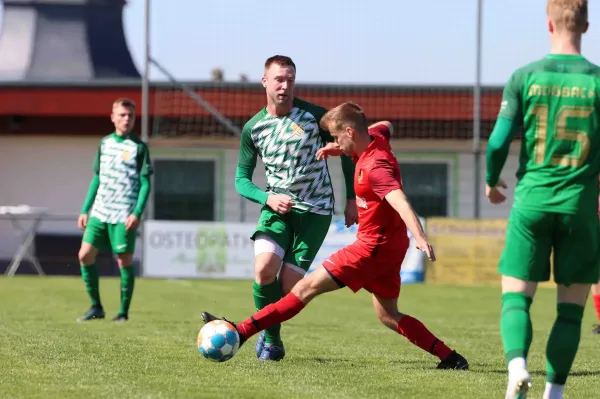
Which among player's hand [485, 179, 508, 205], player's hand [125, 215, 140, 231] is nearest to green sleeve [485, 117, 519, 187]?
player's hand [485, 179, 508, 205]

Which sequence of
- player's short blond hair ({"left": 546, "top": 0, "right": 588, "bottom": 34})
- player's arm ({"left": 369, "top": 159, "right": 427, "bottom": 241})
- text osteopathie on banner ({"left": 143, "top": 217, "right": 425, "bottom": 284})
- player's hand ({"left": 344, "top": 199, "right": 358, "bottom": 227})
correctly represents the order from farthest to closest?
1. text osteopathie on banner ({"left": 143, "top": 217, "right": 425, "bottom": 284})
2. player's hand ({"left": 344, "top": 199, "right": 358, "bottom": 227})
3. player's arm ({"left": 369, "top": 159, "right": 427, "bottom": 241})
4. player's short blond hair ({"left": 546, "top": 0, "right": 588, "bottom": 34})

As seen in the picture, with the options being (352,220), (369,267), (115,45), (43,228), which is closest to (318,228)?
(352,220)

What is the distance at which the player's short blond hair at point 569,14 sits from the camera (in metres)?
5.54

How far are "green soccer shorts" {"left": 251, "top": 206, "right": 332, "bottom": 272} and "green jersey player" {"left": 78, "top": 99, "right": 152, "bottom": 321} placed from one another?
4080mm

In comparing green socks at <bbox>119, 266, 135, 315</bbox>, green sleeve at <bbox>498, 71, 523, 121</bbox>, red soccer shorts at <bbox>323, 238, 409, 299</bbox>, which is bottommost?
green socks at <bbox>119, 266, 135, 315</bbox>

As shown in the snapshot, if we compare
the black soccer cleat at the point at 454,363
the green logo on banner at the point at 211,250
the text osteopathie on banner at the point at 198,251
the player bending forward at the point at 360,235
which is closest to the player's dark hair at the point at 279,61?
the player bending forward at the point at 360,235

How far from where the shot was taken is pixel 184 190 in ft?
91.7

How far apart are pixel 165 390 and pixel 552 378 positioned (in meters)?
1.97

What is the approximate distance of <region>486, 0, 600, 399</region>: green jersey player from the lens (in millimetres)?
5590

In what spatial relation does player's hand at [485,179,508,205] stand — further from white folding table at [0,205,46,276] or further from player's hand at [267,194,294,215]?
white folding table at [0,205,46,276]

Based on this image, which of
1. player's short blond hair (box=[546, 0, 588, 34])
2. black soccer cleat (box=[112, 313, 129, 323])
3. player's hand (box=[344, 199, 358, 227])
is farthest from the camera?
black soccer cleat (box=[112, 313, 129, 323])

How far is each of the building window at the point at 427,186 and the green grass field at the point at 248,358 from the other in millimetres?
12109

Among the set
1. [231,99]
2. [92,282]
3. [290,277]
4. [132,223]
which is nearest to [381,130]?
[290,277]

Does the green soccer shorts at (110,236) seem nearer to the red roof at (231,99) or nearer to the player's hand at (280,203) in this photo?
the player's hand at (280,203)
